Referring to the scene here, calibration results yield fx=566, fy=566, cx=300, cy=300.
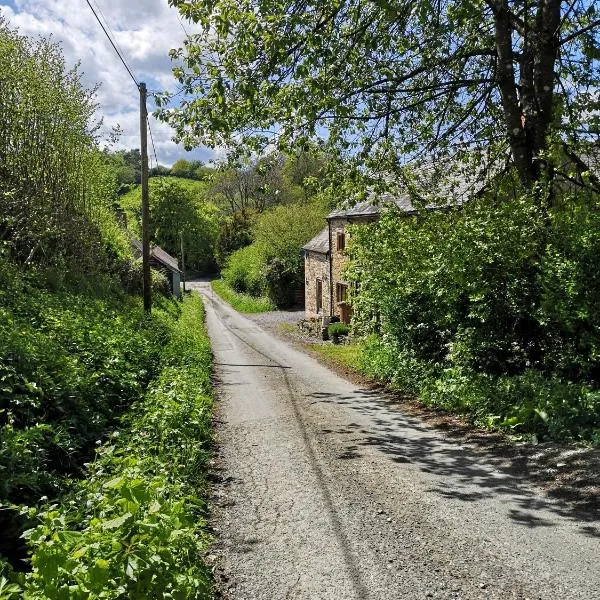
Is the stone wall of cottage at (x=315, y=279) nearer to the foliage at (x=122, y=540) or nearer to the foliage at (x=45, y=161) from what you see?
the foliage at (x=45, y=161)

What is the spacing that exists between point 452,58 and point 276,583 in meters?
10.6

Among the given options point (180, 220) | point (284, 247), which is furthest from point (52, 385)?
point (180, 220)

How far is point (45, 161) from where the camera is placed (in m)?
16.4

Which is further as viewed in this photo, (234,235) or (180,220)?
(180,220)

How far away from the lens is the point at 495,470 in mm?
7465

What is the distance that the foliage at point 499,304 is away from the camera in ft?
28.8

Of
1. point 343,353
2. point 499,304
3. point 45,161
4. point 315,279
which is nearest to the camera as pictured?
point 499,304

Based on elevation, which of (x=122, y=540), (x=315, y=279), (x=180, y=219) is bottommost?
(x=122, y=540)

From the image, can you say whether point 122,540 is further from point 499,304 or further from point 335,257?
point 335,257

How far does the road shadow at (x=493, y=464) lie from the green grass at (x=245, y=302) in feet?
107

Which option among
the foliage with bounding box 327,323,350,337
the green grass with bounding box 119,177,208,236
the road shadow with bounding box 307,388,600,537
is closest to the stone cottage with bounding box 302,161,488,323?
the foliage with bounding box 327,323,350,337

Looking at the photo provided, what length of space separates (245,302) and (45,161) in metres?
30.8

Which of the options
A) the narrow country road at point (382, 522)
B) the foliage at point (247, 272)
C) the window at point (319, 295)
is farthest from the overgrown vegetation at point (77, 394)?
the foliage at point (247, 272)

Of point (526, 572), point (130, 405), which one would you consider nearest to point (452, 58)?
point (130, 405)
